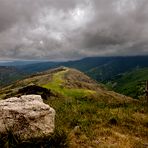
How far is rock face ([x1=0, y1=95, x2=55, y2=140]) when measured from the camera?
13.3 metres

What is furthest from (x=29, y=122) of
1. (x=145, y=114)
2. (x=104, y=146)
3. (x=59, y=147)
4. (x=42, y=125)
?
(x=145, y=114)

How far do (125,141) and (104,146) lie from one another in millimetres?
1658

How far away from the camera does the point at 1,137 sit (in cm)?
1323

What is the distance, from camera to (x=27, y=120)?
13547 millimetres

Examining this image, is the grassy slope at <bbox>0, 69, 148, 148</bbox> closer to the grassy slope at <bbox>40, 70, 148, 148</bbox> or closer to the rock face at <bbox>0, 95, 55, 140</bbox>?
the grassy slope at <bbox>40, 70, 148, 148</bbox>

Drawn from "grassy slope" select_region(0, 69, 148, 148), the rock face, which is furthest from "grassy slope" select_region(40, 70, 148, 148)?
the rock face

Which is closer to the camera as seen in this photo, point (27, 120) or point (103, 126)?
point (27, 120)

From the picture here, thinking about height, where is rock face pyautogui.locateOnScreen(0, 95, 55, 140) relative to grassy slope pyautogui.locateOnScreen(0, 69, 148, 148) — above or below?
above

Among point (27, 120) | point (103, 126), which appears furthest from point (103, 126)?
point (27, 120)

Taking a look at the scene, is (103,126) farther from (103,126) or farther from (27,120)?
(27,120)

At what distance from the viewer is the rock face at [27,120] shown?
1333 cm

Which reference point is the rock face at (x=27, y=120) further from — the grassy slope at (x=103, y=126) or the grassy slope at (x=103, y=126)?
the grassy slope at (x=103, y=126)

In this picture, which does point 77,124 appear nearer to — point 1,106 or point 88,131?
point 88,131

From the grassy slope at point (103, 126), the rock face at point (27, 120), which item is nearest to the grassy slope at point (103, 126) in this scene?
the grassy slope at point (103, 126)
